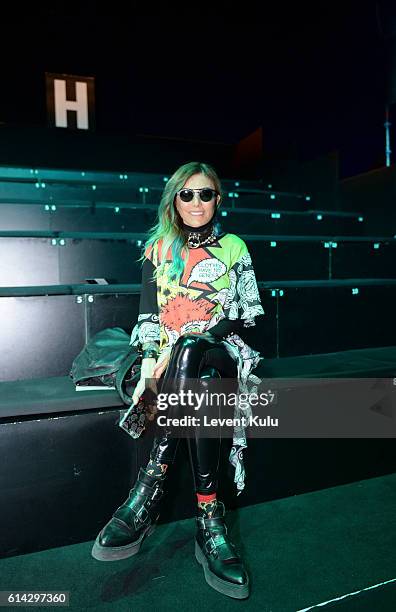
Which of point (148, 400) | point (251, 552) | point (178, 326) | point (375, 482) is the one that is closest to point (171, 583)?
point (251, 552)

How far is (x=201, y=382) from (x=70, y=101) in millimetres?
5211

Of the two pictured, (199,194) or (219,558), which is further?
(199,194)

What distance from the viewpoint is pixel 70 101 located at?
5312 millimetres

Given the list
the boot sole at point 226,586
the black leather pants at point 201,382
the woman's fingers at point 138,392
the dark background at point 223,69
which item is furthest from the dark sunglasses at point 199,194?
the dark background at point 223,69

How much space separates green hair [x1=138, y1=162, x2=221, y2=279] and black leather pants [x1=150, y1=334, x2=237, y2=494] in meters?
0.31

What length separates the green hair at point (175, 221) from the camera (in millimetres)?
1446

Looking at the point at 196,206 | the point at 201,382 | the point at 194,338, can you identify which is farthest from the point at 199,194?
the point at 201,382

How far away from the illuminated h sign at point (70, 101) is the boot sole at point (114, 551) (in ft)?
17.0

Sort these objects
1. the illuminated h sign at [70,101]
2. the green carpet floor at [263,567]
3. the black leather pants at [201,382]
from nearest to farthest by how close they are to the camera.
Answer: the green carpet floor at [263,567]
the black leather pants at [201,382]
the illuminated h sign at [70,101]

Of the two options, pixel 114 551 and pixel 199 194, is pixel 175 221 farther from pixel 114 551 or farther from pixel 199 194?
pixel 114 551

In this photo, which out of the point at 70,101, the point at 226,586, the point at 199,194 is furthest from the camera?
the point at 70,101

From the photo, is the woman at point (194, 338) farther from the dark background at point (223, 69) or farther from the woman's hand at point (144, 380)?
the dark background at point (223, 69)

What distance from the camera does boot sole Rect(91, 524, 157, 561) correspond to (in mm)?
1241

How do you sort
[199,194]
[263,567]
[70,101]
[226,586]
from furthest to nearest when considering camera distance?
[70,101] < [199,194] < [263,567] < [226,586]
